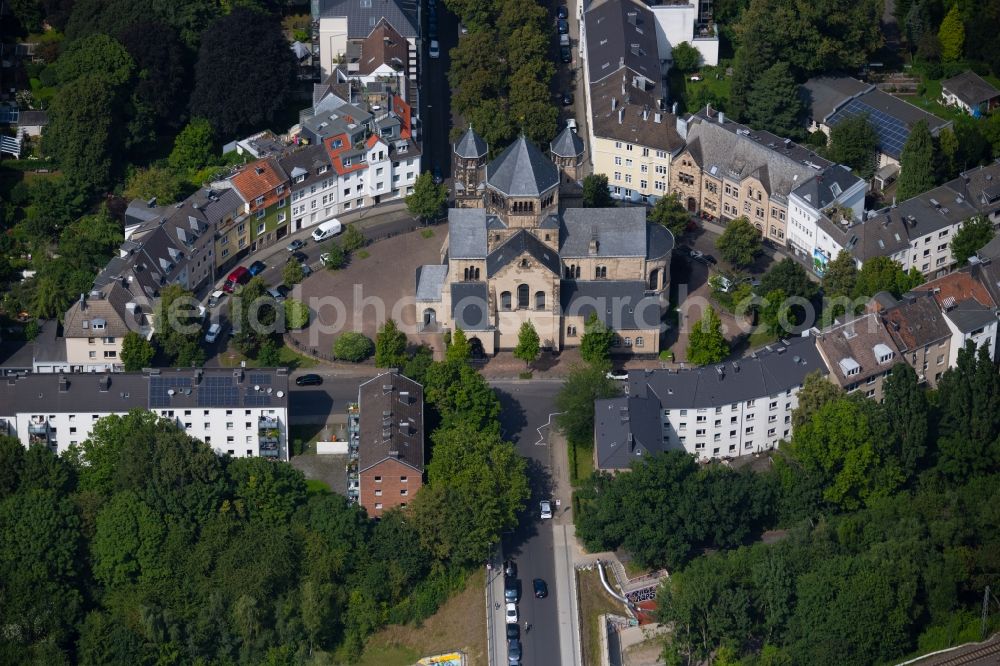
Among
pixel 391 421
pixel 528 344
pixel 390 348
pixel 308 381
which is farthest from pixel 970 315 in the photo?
pixel 308 381

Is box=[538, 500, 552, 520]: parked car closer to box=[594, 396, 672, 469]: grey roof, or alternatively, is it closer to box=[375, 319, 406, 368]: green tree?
box=[594, 396, 672, 469]: grey roof

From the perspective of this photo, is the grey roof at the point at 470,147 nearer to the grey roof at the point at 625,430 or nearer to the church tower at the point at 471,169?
the church tower at the point at 471,169

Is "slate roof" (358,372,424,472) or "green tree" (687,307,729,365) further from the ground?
"green tree" (687,307,729,365)

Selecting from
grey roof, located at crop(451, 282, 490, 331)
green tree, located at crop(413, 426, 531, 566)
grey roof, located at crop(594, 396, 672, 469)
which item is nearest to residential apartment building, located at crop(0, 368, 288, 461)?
green tree, located at crop(413, 426, 531, 566)

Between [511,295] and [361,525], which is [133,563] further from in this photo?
[511,295]

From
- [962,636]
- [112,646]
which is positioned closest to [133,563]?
[112,646]

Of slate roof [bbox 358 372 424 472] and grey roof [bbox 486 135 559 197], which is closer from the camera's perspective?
slate roof [bbox 358 372 424 472]

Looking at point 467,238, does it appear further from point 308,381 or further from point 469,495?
point 469,495

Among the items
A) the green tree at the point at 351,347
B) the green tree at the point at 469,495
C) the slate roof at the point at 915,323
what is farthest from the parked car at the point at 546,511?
the slate roof at the point at 915,323
